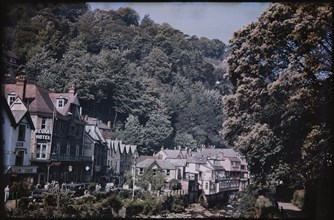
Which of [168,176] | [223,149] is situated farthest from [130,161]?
[223,149]

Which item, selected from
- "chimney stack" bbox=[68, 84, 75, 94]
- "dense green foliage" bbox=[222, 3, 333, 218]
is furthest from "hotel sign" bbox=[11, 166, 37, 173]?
"dense green foliage" bbox=[222, 3, 333, 218]

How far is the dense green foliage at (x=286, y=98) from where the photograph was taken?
458 centimetres

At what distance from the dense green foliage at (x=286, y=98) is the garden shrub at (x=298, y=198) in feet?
0.33

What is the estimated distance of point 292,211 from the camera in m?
4.43

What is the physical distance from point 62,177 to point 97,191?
0.51 meters

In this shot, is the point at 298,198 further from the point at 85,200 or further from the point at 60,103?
the point at 60,103

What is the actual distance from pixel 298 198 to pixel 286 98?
1.32 metres

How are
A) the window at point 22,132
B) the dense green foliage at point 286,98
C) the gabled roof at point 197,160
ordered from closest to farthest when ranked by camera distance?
the dense green foliage at point 286,98
the window at point 22,132
the gabled roof at point 197,160

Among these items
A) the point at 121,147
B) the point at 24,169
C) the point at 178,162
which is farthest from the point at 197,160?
the point at 24,169

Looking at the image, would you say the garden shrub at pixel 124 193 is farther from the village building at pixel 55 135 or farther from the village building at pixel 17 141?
the village building at pixel 17 141

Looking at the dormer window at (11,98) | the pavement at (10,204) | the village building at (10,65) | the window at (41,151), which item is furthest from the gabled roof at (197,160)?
the village building at (10,65)

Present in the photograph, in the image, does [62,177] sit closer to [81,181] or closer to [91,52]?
[81,181]

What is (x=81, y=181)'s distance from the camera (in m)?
5.21

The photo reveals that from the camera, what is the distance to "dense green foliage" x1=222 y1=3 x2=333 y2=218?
4.58 meters
